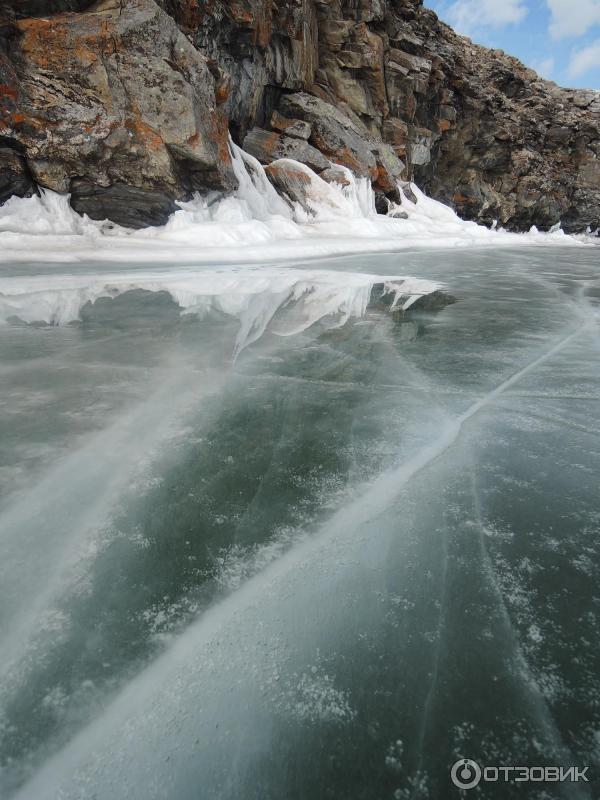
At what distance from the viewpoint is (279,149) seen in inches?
519

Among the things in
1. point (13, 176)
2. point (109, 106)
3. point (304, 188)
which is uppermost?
point (109, 106)

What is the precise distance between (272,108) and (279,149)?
177 centimetres

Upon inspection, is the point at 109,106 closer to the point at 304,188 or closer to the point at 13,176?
the point at 13,176

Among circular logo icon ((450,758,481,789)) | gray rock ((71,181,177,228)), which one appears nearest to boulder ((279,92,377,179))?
gray rock ((71,181,177,228))

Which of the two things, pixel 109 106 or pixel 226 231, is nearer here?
pixel 109 106

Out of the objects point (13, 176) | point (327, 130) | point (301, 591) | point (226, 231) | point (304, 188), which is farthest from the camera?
point (327, 130)

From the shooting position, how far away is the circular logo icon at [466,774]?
72cm

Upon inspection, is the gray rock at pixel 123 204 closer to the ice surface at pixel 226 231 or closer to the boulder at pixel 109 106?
the boulder at pixel 109 106

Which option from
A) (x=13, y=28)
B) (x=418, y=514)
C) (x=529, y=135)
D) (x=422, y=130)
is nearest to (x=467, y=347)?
(x=418, y=514)

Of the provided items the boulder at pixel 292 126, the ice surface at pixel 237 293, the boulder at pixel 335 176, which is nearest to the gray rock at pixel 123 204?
the ice surface at pixel 237 293

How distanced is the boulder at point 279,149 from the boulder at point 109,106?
4.65 meters

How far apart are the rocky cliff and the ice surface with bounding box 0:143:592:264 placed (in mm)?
340

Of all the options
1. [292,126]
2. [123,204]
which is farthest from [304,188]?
[123,204]

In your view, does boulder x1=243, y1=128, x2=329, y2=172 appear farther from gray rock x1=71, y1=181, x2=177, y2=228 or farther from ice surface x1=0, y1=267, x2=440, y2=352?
ice surface x1=0, y1=267, x2=440, y2=352
